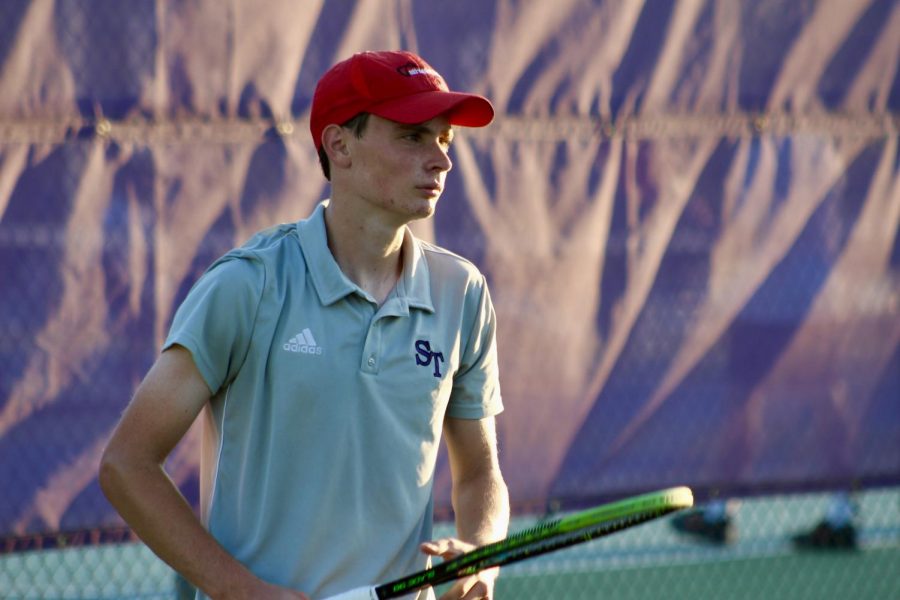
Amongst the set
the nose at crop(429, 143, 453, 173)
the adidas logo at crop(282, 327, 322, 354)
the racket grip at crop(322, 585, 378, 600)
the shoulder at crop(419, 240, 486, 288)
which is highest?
the nose at crop(429, 143, 453, 173)

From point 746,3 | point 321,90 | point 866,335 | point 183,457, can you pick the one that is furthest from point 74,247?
point 866,335

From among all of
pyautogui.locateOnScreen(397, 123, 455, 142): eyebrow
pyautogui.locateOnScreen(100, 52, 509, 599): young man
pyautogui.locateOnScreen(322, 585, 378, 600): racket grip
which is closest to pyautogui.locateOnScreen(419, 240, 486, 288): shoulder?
pyautogui.locateOnScreen(100, 52, 509, 599): young man

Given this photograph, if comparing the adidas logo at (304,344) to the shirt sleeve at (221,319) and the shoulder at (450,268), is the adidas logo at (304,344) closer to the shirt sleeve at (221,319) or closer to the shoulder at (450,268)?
the shirt sleeve at (221,319)

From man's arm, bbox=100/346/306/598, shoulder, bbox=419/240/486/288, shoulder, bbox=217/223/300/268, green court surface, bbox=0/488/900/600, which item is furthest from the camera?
green court surface, bbox=0/488/900/600

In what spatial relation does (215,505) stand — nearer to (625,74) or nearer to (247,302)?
(247,302)

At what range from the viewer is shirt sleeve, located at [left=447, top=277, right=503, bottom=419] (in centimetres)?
268

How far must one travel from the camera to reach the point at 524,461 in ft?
14.2

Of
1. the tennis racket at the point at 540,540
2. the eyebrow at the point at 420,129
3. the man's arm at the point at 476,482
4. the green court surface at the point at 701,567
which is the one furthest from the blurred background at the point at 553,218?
the tennis racket at the point at 540,540

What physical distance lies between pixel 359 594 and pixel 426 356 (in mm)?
448

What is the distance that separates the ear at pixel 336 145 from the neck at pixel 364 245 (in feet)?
0.26

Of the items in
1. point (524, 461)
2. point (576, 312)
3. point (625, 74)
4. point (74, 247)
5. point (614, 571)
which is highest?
point (625, 74)

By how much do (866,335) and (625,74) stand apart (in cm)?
128

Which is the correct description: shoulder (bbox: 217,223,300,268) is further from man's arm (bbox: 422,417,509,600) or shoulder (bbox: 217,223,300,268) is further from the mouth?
man's arm (bbox: 422,417,509,600)

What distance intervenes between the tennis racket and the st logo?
0.34 meters
